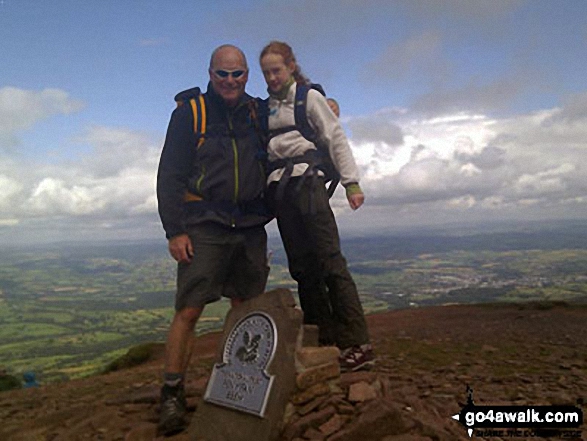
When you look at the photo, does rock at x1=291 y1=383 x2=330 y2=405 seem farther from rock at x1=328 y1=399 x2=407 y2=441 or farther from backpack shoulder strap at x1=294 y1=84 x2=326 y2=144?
backpack shoulder strap at x1=294 y1=84 x2=326 y2=144

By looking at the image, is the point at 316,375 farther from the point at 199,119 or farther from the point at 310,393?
the point at 199,119

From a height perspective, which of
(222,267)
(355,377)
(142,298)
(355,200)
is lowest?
(142,298)

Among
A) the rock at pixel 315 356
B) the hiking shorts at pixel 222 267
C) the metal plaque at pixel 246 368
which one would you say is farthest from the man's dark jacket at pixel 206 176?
the rock at pixel 315 356

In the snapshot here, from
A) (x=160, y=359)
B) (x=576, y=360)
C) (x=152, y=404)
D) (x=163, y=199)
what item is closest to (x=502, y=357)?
(x=576, y=360)

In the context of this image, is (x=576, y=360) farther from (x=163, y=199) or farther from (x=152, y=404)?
(x=163, y=199)

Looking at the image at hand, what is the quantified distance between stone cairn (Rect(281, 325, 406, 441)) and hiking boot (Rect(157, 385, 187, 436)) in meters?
1.39

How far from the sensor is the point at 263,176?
18.7ft

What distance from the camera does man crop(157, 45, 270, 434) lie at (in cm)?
538

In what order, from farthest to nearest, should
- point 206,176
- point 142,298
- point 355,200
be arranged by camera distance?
point 142,298 → point 355,200 → point 206,176

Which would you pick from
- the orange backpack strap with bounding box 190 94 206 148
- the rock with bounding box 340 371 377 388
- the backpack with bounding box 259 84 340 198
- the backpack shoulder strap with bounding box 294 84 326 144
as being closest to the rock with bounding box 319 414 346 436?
the rock with bounding box 340 371 377 388

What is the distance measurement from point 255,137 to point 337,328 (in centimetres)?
267

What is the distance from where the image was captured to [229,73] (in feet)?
18.1

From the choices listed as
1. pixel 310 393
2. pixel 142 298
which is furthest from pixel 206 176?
pixel 142 298

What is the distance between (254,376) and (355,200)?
2.35m
